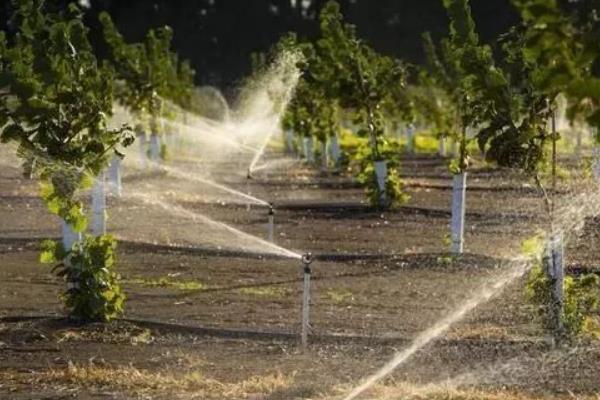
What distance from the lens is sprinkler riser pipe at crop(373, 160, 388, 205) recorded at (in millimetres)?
23875

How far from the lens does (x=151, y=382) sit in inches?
361

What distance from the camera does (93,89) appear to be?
1255cm

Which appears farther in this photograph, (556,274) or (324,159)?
(324,159)

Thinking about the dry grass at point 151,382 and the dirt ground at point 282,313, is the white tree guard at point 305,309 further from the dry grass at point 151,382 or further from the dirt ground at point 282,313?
the dry grass at point 151,382

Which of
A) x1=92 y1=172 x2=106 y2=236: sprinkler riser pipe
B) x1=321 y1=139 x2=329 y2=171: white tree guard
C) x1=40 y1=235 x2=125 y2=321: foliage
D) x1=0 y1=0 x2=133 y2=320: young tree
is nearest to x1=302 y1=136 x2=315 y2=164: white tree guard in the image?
x1=321 y1=139 x2=329 y2=171: white tree guard

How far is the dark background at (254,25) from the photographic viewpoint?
70.8m

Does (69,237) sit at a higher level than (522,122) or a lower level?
lower

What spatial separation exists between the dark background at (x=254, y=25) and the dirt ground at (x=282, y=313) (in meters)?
47.7

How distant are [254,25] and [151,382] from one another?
6555 centimetres

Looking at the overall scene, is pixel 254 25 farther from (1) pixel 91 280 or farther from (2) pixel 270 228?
(1) pixel 91 280

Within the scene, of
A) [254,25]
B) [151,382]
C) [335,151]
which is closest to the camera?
[151,382]

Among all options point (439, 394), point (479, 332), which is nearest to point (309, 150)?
point (479, 332)

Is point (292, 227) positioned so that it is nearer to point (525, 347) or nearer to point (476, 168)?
point (525, 347)

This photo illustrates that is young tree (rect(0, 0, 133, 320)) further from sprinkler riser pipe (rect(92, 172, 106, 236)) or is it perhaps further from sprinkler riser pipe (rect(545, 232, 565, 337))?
sprinkler riser pipe (rect(545, 232, 565, 337))
